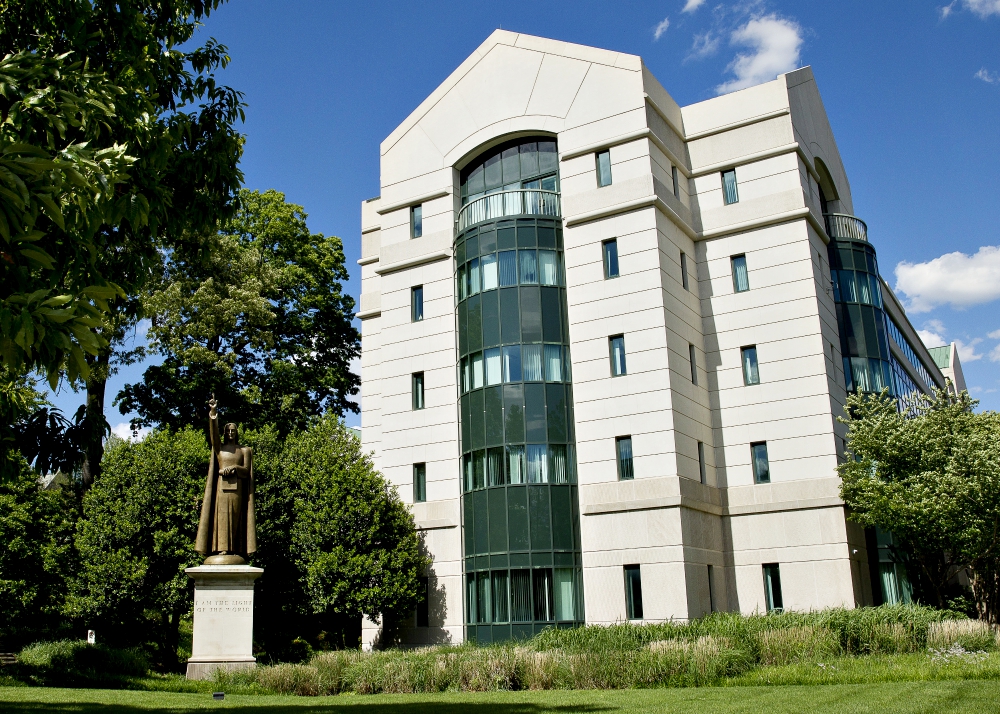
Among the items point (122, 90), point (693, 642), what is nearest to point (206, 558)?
point (693, 642)

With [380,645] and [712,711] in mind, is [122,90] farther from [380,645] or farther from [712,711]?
[380,645]

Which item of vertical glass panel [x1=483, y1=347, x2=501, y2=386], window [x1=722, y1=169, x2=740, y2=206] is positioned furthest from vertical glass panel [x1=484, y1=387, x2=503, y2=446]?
window [x1=722, y1=169, x2=740, y2=206]

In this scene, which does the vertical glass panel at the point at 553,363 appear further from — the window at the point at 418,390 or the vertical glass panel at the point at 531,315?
the window at the point at 418,390

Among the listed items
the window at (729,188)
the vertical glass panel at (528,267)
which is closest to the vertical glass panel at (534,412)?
the vertical glass panel at (528,267)

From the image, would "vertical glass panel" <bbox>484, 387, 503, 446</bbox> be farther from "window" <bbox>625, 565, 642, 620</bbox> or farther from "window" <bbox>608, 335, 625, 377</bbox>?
"window" <bbox>625, 565, 642, 620</bbox>

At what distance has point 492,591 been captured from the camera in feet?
96.4

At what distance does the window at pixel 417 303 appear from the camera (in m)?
34.9

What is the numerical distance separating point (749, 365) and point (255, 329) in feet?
65.5

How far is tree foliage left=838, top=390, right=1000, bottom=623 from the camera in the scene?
2580 centimetres

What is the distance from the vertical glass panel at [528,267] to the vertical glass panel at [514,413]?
3.86 meters

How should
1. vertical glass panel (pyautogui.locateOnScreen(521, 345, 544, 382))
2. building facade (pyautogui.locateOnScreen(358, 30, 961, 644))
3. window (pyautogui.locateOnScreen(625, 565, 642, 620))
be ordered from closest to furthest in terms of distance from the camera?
window (pyautogui.locateOnScreen(625, 565, 642, 620)), building facade (pyautogui.locateOnScreen(358, 30, 961, 644)), vertical glass panel (pyautogui.locateOnScreen(521, 345, 544, 382))

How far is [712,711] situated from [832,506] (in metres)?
17.4

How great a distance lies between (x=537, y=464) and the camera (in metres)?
29.6

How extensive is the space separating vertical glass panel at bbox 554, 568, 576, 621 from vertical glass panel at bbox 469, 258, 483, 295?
10375mm
